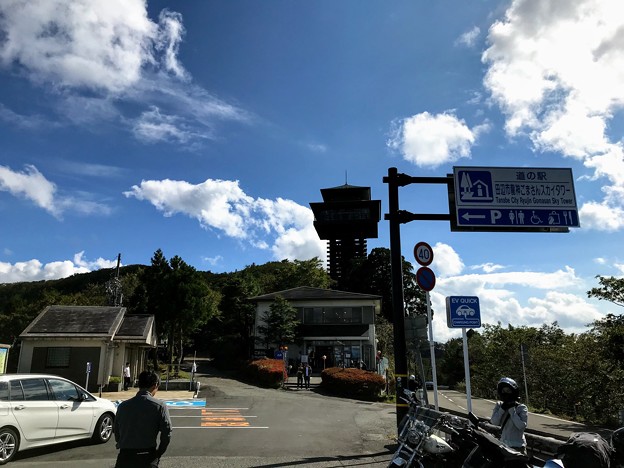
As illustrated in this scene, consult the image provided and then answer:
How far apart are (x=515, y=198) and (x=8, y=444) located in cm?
1131

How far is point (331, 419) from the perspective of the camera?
13.7 metres

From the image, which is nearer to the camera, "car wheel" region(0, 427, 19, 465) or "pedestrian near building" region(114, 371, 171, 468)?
"pedestrian near building" region(114, 371, 171, 468)

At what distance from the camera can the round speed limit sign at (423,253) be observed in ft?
30.9

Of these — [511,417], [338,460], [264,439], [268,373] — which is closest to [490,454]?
[511,417]

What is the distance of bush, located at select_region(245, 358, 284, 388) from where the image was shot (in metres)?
24.3

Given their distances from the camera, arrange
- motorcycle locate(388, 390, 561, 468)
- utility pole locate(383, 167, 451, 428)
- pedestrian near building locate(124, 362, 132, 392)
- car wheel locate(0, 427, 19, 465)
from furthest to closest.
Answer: pedestrian near building locate(124, 362, 132, 392), utility pole locate(383, 167, 451, 428), car wheel locate(0, 427, 19, 465), motorcycle locate(388, 390, 561, 468)

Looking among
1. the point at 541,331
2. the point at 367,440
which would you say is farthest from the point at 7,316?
the point at 541,331

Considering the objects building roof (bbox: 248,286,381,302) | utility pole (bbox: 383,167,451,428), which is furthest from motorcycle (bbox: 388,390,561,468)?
building roof (bbox: 248,286,381,302)

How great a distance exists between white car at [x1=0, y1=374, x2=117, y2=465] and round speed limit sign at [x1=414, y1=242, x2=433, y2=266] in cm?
748

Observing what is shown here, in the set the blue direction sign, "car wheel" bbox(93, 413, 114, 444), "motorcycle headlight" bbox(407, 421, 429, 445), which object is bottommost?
"car wheel" bbox(93, 413, 114, 444)

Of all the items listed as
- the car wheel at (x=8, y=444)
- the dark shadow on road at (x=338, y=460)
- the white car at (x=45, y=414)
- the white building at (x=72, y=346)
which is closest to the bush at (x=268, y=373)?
the white building at (x=72, y=346)

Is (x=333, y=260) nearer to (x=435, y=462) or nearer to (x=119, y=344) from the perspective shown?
(x=119, y=344)

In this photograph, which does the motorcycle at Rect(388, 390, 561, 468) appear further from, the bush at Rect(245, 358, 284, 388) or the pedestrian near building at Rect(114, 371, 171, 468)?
the bush at Rect(245, 358, 284, 388)

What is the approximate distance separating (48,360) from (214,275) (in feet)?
186
